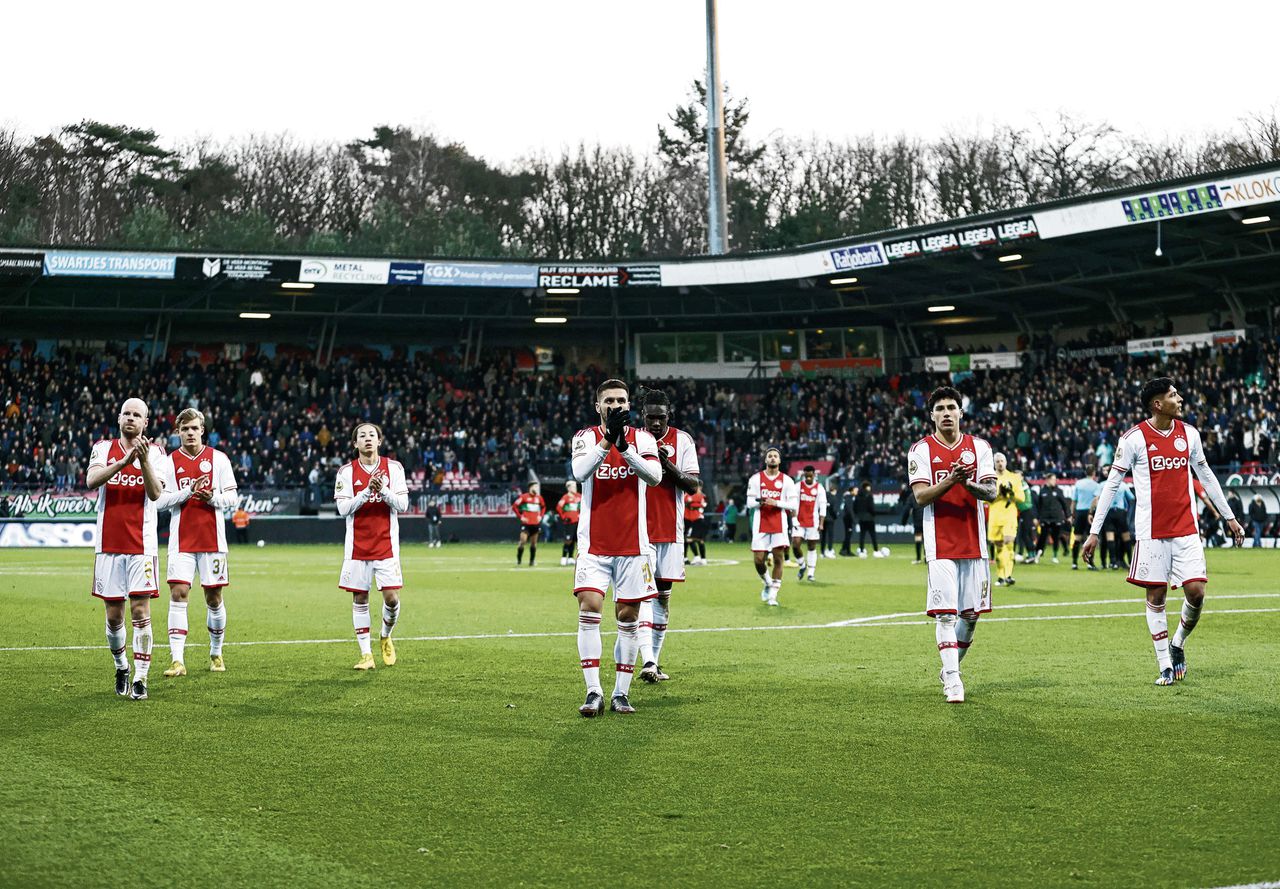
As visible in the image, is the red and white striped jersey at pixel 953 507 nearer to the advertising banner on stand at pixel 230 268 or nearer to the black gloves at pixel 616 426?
the black gloves at pixel 616 426

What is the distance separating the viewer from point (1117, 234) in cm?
4291

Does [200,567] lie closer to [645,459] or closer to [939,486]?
[645,459]

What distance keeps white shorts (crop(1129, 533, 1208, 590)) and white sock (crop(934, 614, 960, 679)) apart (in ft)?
5.98

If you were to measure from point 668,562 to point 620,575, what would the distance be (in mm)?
2100

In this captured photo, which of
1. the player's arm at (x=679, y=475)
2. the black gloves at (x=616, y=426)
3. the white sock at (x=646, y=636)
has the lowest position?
the white sock at (x=646, y=636)

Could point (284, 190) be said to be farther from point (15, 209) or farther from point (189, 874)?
point (189, 874)

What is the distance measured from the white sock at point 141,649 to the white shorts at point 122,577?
0.84 ft

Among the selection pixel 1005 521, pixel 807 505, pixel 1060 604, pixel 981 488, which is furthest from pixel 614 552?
pixel 1005 521

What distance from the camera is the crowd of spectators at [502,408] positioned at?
45656 millimetres

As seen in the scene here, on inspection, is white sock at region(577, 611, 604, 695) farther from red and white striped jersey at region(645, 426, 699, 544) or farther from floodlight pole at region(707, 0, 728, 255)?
floodlight pole at region(707, 0, 728, 255)

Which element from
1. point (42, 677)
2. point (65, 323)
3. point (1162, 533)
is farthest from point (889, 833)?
point (65, 323)

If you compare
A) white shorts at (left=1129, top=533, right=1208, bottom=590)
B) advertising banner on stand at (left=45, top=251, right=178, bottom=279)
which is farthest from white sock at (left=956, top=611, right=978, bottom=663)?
advertising banner on stand at (left=45, top=251, right=178, bottom=279)

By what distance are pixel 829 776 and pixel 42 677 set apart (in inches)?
297

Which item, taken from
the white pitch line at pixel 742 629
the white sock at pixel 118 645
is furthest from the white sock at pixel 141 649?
the white pitch line at pixel 742 629
